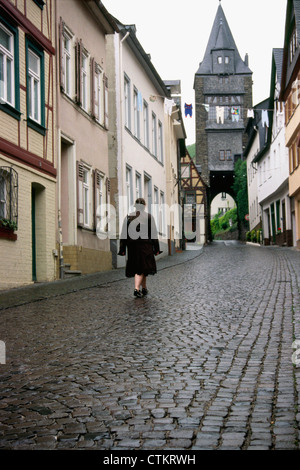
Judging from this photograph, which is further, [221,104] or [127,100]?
[221,104]

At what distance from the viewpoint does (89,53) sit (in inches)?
758

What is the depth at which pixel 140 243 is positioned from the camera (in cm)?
1171

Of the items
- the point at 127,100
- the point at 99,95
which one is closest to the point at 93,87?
the point at 99,95

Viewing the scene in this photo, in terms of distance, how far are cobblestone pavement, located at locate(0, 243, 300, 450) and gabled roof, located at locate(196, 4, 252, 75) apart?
70.5m

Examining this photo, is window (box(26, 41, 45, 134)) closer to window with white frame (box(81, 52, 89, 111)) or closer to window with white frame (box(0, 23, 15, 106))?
window with white frame (box(0, 23, 15, 106))

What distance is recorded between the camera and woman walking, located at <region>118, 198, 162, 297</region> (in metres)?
11.5

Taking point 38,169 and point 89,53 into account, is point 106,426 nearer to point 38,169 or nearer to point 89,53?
point 38,169

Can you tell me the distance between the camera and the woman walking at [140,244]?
37.7 ft

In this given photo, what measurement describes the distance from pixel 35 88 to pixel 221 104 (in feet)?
209

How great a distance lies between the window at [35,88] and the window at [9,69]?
676 millimetres

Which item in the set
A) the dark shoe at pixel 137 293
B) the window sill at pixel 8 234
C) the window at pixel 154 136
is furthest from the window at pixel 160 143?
the dark shoe at pixel 137 293

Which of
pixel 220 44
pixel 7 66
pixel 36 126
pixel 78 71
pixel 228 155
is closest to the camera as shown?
pixel 7 66

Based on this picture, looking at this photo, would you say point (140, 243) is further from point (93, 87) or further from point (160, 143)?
point (160, 143)

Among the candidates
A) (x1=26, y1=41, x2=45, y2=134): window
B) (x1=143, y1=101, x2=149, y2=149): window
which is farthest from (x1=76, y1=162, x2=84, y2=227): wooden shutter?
(x1=143, y1=101, x2=149, y2=149): window
